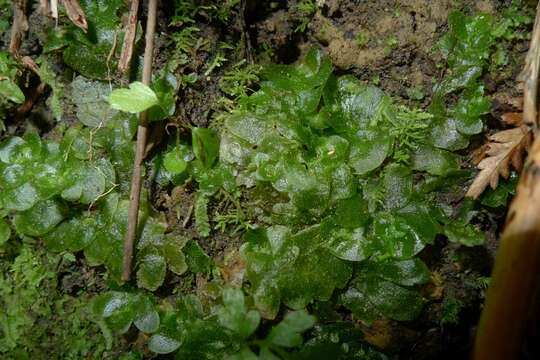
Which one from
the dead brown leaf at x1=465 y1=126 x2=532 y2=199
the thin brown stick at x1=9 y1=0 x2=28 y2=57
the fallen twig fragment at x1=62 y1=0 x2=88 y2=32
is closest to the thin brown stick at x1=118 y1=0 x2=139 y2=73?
the fallen twig fragment at x1=62 y1=0 x2=88 y2=32

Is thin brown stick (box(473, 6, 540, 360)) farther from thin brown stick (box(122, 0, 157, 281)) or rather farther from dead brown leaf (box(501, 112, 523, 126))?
thin brown stick (box(122, 0, 157, 281))

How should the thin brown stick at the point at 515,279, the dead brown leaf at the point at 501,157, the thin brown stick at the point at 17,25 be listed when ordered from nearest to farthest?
the thin brown stick at the point at 515,279, the dead brown leaf at the point at 501,157, the thin brown stick at the point at 17,25

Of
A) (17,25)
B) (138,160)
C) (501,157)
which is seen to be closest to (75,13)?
(17,25)

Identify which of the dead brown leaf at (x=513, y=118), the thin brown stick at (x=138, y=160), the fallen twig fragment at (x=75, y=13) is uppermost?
the fallen twig fragment at (x=75, y=13)

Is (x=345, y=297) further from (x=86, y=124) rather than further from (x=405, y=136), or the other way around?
(x=86, y=124)

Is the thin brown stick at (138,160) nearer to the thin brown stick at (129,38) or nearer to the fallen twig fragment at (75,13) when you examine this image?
the thin brown stick at (129,38)

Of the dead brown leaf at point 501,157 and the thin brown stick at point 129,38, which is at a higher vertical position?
the thin brown stick at point 129,38

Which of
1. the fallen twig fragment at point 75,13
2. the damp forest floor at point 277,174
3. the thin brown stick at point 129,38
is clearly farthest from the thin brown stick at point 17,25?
the thin brown stick at point 129,38
